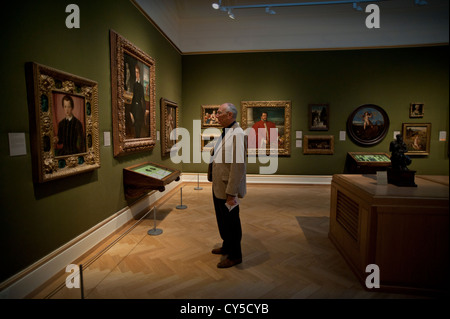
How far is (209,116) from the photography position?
336 inches

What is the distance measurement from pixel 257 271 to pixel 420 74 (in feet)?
28.4

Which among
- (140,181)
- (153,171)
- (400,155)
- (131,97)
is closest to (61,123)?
(140,181)

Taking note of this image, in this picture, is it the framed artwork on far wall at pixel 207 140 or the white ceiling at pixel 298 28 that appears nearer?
the white ceiling at pixel 298 28

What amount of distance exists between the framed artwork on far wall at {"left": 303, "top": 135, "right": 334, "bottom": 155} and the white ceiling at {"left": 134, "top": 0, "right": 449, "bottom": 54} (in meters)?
2.90

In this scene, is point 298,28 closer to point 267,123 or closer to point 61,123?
point 267,123

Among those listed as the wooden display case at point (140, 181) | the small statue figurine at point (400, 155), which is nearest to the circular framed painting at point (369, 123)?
the small statue figurine at point (400, 155)

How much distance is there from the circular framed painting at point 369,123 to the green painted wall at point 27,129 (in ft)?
22.9

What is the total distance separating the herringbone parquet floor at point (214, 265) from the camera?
8.37 feet

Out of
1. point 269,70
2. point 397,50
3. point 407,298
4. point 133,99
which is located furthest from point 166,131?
point 397,50

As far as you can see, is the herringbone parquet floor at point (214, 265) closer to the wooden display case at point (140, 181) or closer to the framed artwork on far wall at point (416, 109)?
the wooden display case at point (140, 181)

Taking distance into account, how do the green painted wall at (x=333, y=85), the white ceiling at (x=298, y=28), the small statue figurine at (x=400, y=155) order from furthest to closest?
the green painted wall at (x=333, y=85) < the white ceiling at (x=298, y=28) < the small statue figurine at (x=400, y=155)

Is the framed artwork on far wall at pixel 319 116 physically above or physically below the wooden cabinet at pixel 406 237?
above

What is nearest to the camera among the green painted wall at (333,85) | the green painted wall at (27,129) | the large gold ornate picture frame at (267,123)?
the green painted wall at (27,129)

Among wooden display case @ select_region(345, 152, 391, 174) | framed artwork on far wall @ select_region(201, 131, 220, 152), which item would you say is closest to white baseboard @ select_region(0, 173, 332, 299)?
framed artwork on far wall @ select_region(201, 131, 220, 152)
